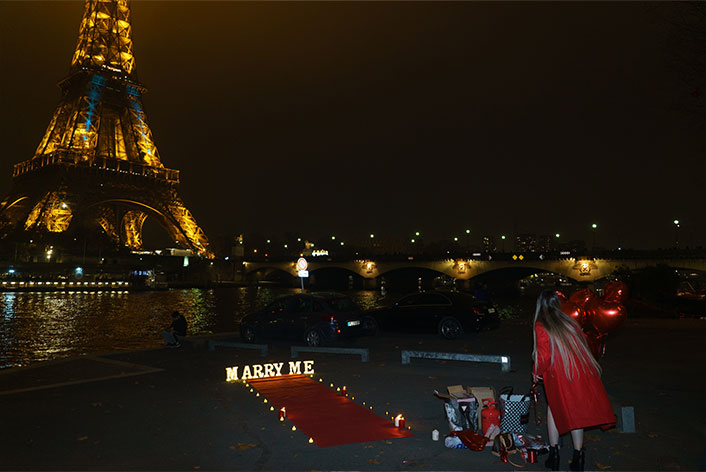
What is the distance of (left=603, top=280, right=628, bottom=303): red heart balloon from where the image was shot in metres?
9.83

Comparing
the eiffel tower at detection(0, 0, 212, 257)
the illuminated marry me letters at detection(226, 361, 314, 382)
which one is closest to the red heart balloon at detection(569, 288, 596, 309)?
the illuminated marry me letters at detection(226, 361, 314, 382)

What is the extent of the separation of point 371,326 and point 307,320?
95.0 inches

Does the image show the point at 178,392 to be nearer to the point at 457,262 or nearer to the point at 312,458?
the point at 312,458

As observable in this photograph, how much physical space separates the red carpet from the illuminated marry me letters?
0.88ft

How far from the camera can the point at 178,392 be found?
31.5 feet

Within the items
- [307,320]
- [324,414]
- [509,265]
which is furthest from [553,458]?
[509,265]

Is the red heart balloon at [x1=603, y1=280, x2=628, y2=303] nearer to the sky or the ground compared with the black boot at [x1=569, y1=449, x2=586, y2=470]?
nearer to the sky

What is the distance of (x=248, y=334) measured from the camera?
1709 centimetres

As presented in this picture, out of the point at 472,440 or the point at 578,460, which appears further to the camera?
the point at 472,440

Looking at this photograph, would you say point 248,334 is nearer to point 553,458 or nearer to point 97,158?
point 553,458

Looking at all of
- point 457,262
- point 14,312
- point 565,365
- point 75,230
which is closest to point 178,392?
point 565,365

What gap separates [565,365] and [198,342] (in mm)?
12143

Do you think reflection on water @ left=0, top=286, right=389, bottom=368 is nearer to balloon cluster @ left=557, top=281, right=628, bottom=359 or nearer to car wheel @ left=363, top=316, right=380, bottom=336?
car wheel @ left=363, top=316, right=380, bottom=336

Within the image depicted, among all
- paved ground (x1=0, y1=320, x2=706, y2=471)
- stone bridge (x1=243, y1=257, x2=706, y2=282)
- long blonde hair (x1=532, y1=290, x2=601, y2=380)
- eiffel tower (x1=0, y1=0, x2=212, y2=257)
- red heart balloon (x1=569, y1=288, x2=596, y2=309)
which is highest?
eiffel tower (x1=0, y1=0, x2=212, y2=257)
